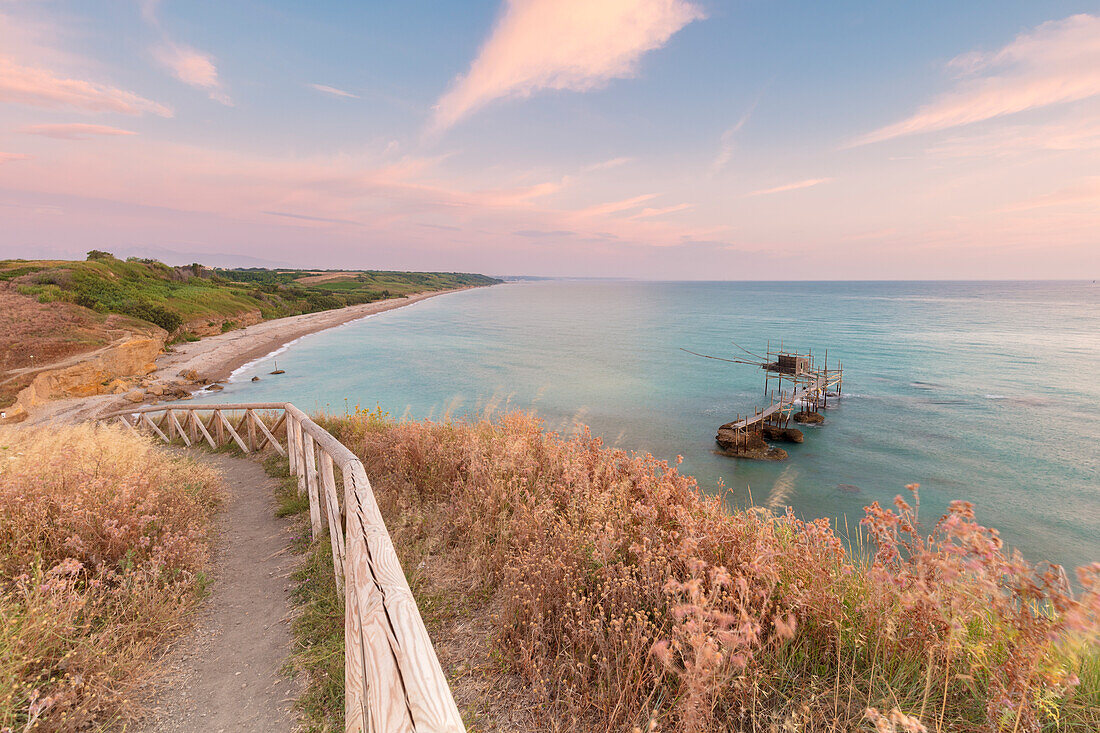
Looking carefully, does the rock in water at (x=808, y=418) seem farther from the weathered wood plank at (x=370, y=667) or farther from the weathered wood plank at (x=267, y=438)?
the weathered wood plank at (x=370, y=667)

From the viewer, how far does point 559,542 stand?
13.7 feet

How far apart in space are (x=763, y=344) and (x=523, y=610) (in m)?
67.9

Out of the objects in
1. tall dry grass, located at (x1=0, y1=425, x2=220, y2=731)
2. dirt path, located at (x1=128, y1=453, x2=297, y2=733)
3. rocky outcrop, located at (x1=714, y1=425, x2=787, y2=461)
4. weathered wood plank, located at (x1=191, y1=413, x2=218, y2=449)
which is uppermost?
tall dry grass, located at (x1=0, y1=425, x2=220, y2=731)

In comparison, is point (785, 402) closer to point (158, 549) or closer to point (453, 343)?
point (158, 549)

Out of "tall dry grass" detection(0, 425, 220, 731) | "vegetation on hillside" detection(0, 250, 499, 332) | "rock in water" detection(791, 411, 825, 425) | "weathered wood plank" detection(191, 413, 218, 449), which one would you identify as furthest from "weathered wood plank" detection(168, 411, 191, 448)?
"vegetation on hillside" detection(0, 250, 499, 332)

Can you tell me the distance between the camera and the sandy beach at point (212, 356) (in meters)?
23.9

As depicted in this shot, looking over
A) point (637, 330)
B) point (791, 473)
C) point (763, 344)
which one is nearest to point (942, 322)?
point (763, 344)

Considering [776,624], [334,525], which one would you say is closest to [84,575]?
[334,525]

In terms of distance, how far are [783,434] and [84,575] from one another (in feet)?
101

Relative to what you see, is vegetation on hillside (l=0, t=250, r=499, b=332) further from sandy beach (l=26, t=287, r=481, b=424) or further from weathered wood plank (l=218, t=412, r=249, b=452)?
weathered wood plank (l=218, t=412, r=249, b=452)

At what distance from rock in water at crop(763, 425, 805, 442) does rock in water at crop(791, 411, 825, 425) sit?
332 centimetres

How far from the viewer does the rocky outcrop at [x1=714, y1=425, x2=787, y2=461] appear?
2478 cm

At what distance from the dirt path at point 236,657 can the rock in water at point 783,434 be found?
2874 cm

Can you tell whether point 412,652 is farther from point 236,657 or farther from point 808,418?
point 808,418
